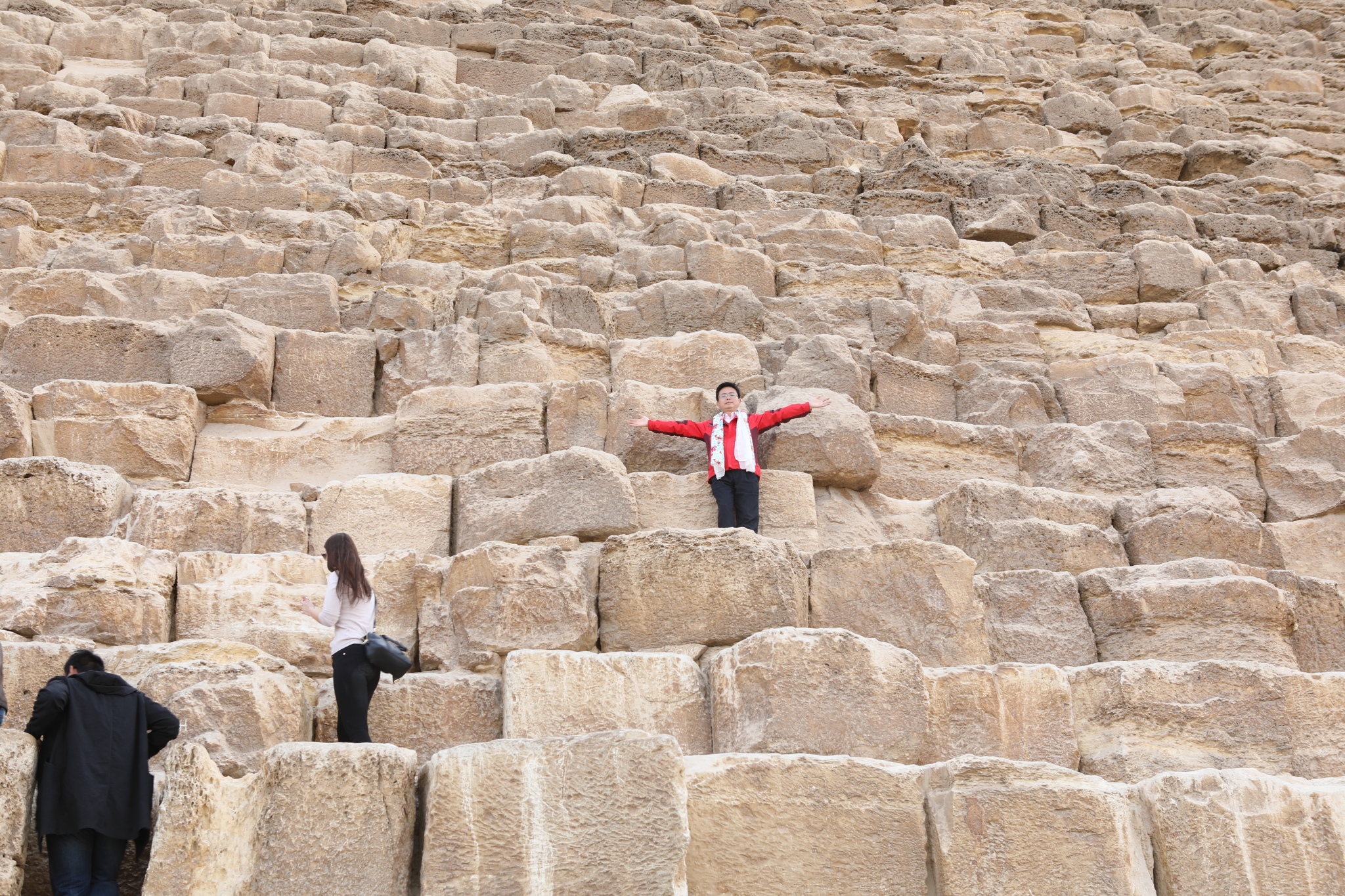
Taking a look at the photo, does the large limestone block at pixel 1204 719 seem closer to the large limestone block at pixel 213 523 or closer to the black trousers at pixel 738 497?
the black trousers at pixel 738 497

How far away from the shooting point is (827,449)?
6.51 metres

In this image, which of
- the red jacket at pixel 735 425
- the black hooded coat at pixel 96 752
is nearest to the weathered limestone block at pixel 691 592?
the red jacket at pixel 735 425

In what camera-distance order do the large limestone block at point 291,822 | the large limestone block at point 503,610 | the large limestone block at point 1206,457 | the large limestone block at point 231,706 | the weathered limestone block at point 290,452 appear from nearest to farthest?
the large limestone block at point 291,822 → the large limestone block at point 231,706 → the large limestone block at point 503,610 → the weathered limestone block at point 290,452 → the large limestone block at point 1206,457

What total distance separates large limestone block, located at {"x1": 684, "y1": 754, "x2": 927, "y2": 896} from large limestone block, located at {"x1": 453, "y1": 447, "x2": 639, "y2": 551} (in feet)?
6.03

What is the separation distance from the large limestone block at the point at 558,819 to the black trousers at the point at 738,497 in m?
2.10

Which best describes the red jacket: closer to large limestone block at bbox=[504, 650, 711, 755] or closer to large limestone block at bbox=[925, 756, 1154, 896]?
large limestone block at bbox=[504, 650, 711, 755]

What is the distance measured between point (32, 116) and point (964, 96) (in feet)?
26.4

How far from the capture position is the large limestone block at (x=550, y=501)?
19.4 feet

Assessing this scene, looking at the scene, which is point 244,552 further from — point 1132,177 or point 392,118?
point 1132,177

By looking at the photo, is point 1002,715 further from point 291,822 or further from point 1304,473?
point 1304,473

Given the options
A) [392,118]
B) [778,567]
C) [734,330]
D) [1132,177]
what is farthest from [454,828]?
[1132,177]

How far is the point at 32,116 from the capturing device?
10.0m

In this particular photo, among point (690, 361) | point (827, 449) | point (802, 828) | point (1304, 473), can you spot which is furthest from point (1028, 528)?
point (802, 828)

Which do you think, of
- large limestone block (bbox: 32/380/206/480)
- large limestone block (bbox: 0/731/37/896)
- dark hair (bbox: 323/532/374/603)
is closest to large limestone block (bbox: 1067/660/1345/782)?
dark hair (bbox: 323/532/374/603)
